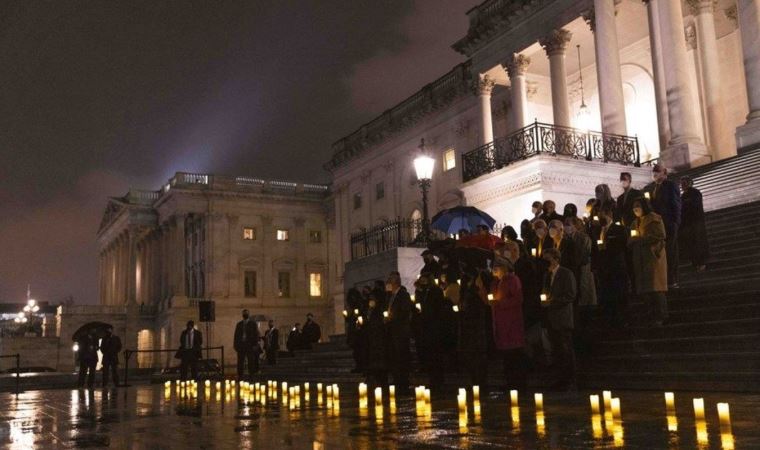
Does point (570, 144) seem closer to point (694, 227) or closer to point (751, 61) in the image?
point (751, 61)

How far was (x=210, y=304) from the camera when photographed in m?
26.2

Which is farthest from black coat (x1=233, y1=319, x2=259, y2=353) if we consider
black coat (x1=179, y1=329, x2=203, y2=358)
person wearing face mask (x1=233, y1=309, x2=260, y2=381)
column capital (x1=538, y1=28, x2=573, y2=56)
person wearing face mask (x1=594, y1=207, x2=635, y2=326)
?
column capital (x1=538, y1=28, x2=573, y2=56)

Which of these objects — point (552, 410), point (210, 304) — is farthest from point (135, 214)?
point (552, 410)

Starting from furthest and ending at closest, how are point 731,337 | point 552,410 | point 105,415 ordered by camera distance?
point 105,415
point 731,337
point 552,410

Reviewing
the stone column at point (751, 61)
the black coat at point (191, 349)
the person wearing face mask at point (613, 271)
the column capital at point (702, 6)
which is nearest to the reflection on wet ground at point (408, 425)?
the person wearing face mask at point (613, 271)

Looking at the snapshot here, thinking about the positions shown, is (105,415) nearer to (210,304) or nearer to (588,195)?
(210,304)

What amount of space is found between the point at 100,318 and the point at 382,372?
62.6 m

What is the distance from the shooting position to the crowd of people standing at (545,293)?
11570 mm

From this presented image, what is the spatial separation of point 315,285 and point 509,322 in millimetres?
62095

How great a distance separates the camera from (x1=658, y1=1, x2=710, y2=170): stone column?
74.2 ft

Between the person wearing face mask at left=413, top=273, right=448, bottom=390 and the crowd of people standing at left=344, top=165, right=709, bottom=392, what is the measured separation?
0.02 m

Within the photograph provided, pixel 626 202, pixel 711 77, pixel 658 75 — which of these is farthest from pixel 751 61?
pixel 626 202

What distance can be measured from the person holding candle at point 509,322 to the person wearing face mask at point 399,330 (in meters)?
1.95

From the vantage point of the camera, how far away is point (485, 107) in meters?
33.2
